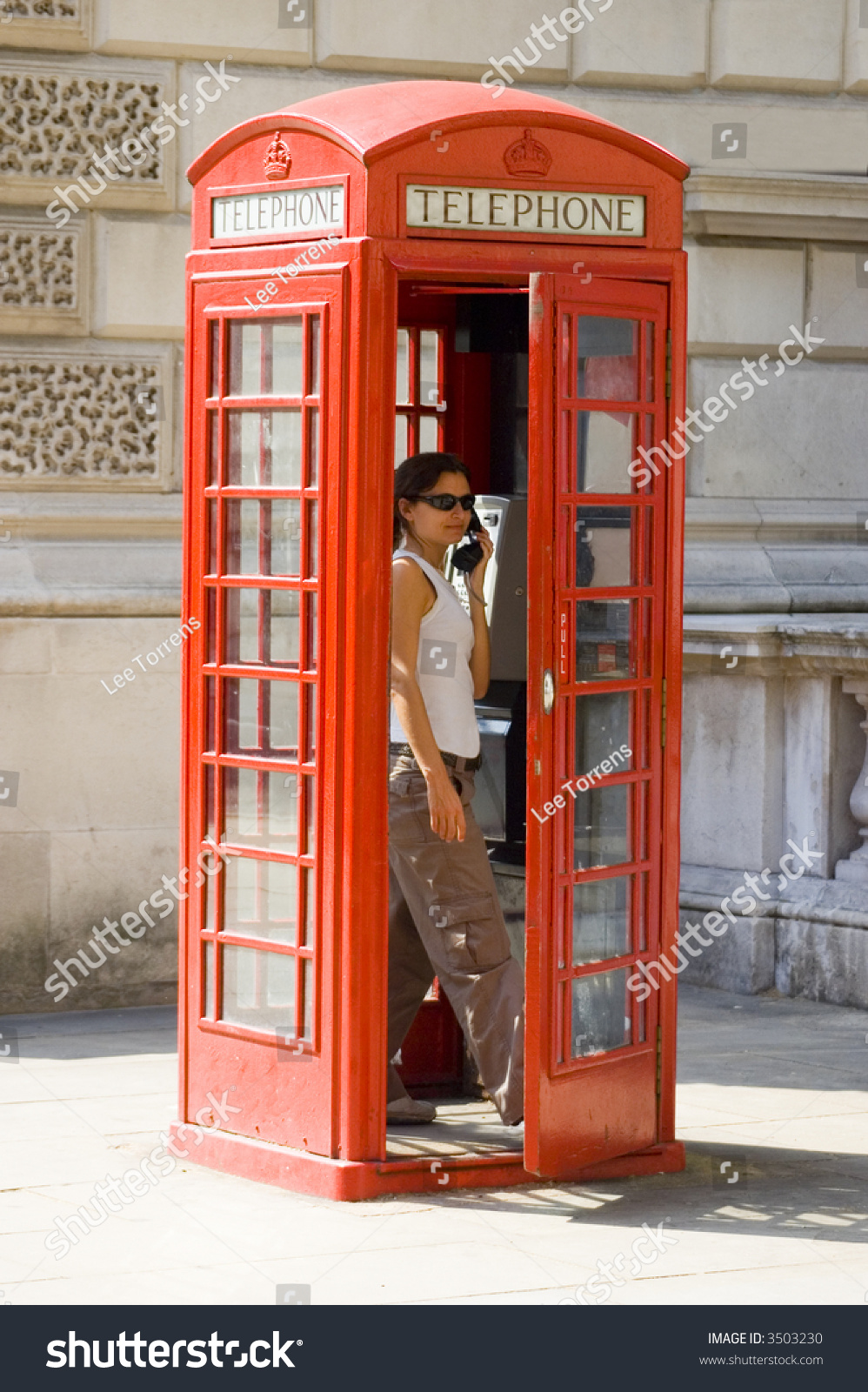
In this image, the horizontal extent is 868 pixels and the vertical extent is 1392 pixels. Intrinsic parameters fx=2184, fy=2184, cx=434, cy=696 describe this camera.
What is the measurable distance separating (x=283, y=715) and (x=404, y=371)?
1279 millimetres

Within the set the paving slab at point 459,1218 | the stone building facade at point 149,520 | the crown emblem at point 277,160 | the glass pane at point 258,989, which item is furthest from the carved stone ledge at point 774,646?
the crown emblem at point 277,160

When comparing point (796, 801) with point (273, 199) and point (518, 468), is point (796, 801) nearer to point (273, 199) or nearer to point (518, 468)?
point (518, 468)

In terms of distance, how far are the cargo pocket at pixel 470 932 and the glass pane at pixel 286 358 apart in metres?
1.29

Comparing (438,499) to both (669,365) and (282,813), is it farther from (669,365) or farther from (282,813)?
(282,813)

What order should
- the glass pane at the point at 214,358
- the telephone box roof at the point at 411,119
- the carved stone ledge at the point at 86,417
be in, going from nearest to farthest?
the telephone box roof at the point at 411,119, the glass pane at the point at 214,358, the carved stone ledge at the point at 86,417

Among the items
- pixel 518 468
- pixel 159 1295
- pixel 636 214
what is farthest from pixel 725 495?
pixel 159 1295

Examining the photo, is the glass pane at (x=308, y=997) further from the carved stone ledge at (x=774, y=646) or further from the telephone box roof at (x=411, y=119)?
the carved stone ledge at (x=774, y=646)

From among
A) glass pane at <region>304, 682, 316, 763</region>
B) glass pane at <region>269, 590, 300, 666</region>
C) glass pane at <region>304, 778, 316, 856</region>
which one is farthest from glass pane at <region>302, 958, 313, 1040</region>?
glass pane at <region>269, 590, 300, 666</region>

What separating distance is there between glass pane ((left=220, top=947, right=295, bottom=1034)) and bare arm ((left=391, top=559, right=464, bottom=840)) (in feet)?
1.63

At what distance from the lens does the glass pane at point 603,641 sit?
502cm

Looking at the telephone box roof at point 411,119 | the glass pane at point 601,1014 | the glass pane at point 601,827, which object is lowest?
the glass pane at point 601,1014

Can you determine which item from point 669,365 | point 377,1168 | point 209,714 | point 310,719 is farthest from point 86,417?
point 377,1168

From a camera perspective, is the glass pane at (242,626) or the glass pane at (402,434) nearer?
the glass pane at (242,626)

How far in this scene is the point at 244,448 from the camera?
512 cm
